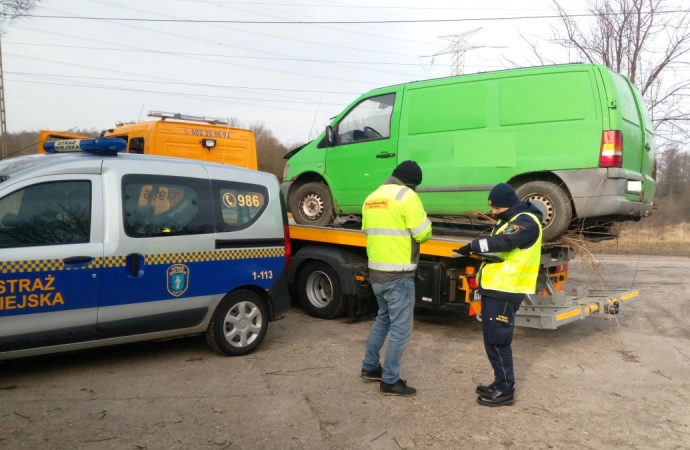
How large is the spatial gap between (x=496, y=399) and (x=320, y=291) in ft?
12.2

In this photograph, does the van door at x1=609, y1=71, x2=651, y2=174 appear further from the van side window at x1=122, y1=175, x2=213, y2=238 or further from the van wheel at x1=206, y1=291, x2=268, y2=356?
the van side window at x1=122, y1=175, x2=213, y2=238

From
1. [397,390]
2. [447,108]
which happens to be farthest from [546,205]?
[397,390]

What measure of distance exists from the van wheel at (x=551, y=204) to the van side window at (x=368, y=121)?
1.96 meters

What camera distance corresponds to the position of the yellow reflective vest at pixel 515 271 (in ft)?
14.7

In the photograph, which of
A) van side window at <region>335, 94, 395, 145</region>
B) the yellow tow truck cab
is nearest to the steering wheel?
van side window at <region>335, 94, 395, 145</region>

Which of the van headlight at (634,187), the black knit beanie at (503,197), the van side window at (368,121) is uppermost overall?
the van side window at (368,121)

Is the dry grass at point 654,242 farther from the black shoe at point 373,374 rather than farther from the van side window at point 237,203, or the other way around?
the black shoe at point 373,374

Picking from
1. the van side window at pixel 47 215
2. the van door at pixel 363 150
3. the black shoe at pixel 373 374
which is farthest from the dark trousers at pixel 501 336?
the van side window at pixel 47 215

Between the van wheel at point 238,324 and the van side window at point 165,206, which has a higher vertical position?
the van side window at point 165,206

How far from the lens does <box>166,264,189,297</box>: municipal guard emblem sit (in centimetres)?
516

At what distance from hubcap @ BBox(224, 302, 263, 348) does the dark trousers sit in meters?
2.32

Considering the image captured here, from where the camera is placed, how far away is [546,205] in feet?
20.3

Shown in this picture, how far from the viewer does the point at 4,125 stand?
19422 mm

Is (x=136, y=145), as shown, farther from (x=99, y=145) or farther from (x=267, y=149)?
(x=267, y=149)
